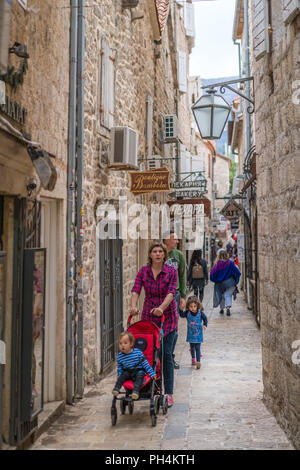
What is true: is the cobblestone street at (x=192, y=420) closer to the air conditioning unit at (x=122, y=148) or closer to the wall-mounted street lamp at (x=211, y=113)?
the air conditioning unit at (x=122, y=148)

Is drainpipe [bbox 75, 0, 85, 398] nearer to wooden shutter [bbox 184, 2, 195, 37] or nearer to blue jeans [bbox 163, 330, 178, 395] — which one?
blue jeans [bbox 163, 330, 178, 395]

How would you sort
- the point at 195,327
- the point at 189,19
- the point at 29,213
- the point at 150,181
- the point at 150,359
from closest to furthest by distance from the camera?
the point at 29,213 < the point at 150,359 < the point at 195,327 < the point at 150,181 < the point at 189,19

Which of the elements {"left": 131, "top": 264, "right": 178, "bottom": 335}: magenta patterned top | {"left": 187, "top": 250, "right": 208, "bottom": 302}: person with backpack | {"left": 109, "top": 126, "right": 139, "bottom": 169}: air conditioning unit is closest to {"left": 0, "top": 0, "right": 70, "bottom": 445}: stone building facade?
{"left": 131, "top": 264, "right": 178, "bottom": 335}: magenta patterned top

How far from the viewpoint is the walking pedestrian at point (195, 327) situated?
25.1 ft

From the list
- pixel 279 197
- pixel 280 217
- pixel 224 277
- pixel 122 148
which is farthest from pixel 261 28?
pixel 224 277

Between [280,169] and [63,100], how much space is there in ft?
9.09

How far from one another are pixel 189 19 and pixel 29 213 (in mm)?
22953

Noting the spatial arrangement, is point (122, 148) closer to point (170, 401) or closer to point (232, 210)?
point (170, 401)

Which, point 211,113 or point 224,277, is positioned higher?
point 211,113

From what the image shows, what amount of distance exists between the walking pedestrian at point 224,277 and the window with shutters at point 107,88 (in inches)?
242

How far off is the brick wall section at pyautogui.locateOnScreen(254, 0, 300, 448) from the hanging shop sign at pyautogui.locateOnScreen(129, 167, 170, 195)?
295 cm

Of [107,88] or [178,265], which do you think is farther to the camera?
[178,265]

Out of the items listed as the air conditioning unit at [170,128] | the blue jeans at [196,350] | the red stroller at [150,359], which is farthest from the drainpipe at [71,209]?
the air conditioning unit at [170,128]

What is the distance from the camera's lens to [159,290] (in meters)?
5.72
